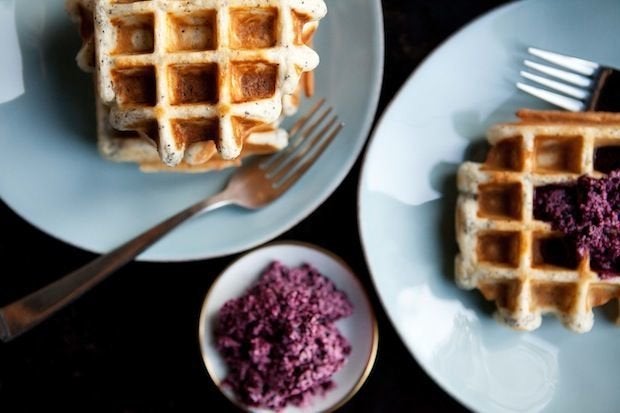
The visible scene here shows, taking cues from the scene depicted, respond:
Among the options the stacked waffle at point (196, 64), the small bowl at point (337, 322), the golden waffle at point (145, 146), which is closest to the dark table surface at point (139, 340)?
the small bowl at point (337, 322)

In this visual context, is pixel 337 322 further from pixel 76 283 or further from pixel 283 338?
pixel 76 283

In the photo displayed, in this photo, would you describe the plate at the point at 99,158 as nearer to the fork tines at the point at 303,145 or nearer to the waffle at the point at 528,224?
the fork tines at the point at 303,145

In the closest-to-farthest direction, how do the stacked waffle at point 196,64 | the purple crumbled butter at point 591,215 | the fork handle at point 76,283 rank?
the stacked waffle at point 196,64 → the purple crumbled butter at point 591,215 → the fork handle at point 76,283

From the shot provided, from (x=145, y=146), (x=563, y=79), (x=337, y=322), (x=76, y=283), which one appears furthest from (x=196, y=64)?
(x=563, y=79)

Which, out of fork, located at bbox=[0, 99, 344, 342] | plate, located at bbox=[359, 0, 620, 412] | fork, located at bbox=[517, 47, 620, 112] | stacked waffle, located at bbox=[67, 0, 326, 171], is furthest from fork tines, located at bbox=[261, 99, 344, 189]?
fork, located at bbox=[517, 47, 620, 112]

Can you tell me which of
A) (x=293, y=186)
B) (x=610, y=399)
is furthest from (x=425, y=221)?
(x=610, y=399)

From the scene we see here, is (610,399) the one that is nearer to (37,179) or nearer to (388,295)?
(388,295)

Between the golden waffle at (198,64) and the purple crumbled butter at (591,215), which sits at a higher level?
the golden waffle at (198,64)
